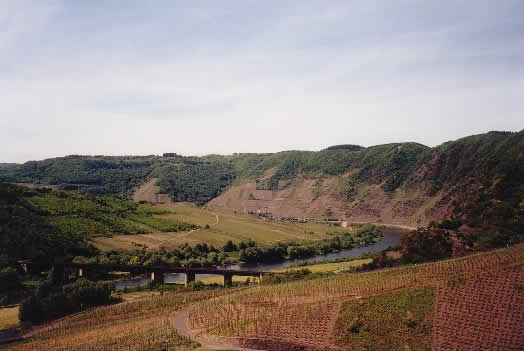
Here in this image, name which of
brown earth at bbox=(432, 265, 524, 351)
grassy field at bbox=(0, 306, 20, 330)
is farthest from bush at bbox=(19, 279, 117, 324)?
brown earth at bbox=(432, 265, 524, 351)

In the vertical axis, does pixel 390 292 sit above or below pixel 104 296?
above

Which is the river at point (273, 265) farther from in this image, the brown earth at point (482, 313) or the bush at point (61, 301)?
the brown earth at point (482, 313)

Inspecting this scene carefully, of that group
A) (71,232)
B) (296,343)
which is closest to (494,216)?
(296,343)

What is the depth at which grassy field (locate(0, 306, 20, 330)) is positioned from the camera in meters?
74.0

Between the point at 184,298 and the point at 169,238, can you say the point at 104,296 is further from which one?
the point at 169,238

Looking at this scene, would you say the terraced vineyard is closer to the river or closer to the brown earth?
the brown earth

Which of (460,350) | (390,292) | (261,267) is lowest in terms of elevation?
(261,267)

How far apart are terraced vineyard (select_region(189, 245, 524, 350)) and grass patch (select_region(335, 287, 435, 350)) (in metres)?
1.07

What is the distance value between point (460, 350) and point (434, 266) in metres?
17.8

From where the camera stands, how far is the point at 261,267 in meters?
144

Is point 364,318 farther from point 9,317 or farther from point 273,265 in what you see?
point 273,265

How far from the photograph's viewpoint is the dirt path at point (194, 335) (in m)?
50.5

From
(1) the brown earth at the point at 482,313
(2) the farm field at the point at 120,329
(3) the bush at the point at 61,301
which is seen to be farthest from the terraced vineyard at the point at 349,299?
(3) the bush at the point at 61,301

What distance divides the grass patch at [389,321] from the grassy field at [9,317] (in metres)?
56.2
